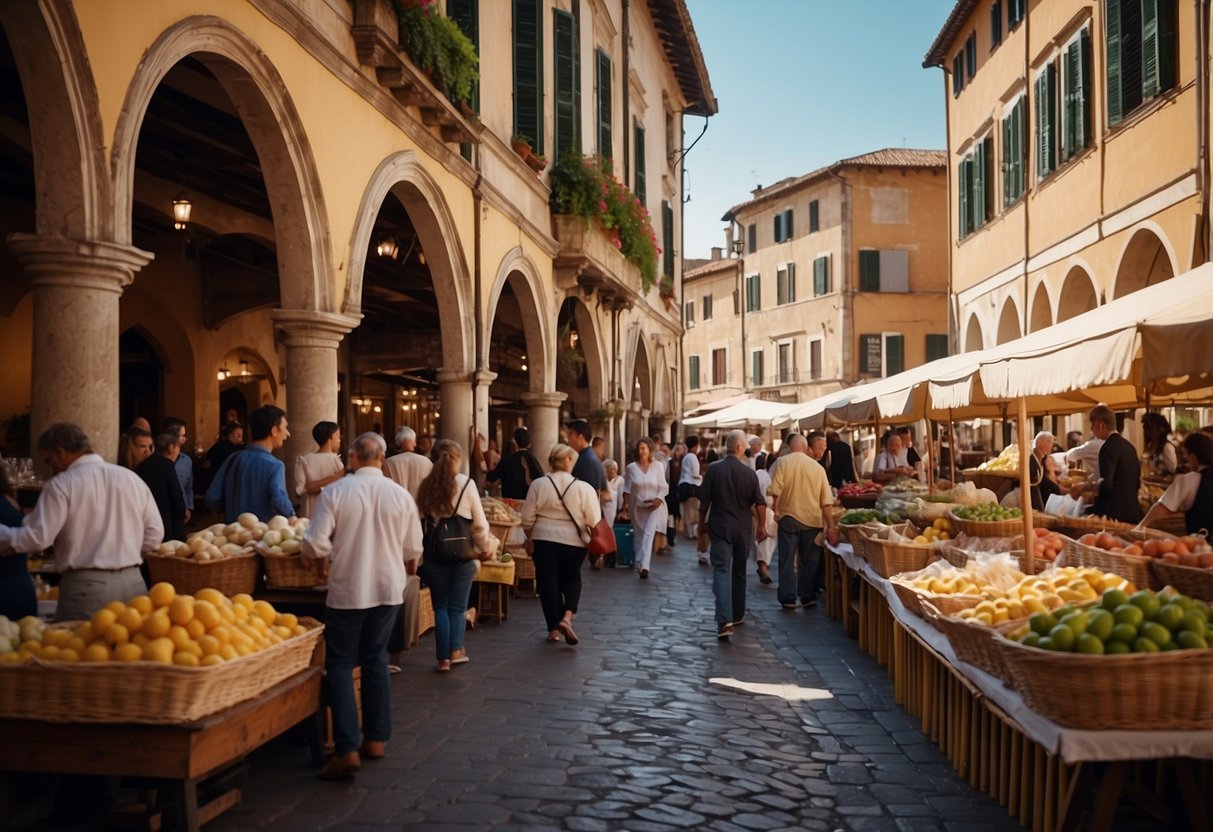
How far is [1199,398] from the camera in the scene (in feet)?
41.9

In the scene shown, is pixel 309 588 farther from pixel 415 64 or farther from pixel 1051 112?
pixel 1051 112

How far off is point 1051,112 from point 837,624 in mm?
13005

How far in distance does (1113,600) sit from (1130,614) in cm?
26

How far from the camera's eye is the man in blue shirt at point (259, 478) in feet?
26.1

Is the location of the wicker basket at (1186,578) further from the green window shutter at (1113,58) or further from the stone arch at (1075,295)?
the stone arch at (1075,295)

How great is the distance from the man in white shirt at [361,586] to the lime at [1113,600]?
3.41 meters

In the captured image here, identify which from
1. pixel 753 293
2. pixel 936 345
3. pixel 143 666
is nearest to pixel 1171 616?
pixel 143 666

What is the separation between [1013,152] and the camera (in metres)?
23.2

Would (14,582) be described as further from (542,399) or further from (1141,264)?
(1141,264)

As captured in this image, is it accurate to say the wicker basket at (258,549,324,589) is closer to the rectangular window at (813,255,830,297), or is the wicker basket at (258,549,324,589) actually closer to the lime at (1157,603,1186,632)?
the lime at (1157,603,1186,632)

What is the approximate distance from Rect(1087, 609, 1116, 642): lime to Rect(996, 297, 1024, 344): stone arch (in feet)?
66.5

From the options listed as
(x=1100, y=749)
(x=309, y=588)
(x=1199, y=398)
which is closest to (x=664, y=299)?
(x=1199, y=398)

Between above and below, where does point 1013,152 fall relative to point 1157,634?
above

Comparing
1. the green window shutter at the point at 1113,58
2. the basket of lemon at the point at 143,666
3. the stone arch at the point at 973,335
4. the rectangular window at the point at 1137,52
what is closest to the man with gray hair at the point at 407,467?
the basket of lemon at the point at 143,666
